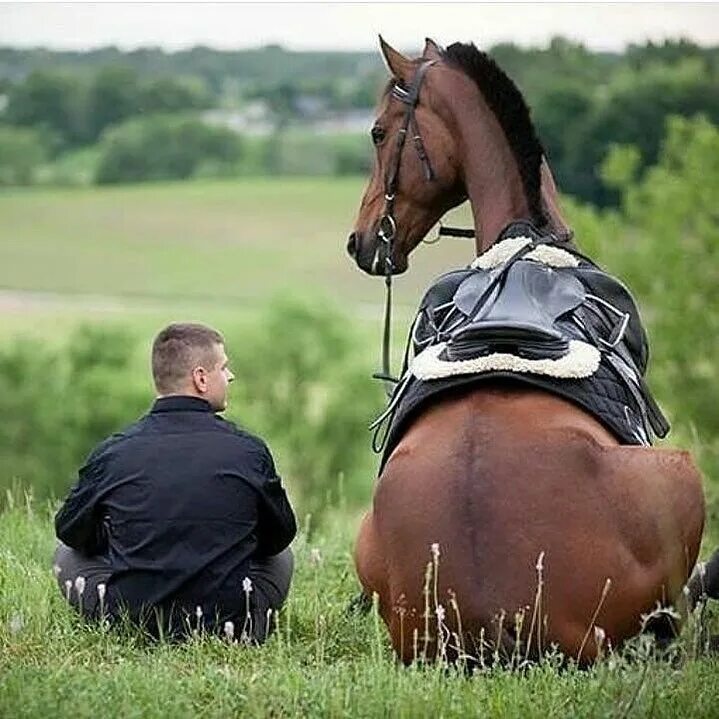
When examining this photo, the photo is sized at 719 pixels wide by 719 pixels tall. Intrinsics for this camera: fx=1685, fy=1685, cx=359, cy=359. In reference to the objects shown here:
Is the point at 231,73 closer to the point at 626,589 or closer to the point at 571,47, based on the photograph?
the point at 571,47

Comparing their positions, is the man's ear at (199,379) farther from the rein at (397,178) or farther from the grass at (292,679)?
the grass at (292,679)

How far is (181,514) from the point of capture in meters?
5.90

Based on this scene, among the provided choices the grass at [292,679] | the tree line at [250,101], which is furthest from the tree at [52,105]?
the grass at [292,679]

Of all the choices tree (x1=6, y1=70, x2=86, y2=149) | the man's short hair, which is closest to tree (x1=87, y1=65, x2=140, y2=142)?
tree (x1=6, y1=70, x2=86, y2=149)

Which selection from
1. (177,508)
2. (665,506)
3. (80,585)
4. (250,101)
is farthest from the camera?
(250,101)

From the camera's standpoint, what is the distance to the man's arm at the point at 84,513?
6.01 metres

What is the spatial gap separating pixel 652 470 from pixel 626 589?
39 cm

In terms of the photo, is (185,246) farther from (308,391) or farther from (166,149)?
(166,149)

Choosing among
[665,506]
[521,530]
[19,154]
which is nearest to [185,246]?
[19,154]

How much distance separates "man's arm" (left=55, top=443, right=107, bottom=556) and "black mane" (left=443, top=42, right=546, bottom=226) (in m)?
1.96

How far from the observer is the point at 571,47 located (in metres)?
32.2

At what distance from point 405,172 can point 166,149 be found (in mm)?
45373

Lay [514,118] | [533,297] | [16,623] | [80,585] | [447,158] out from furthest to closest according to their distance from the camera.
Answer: [447,158]
[514,118]
[80,585]
[533,297]
[16,623]

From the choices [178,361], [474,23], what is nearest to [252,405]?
[474,23]
